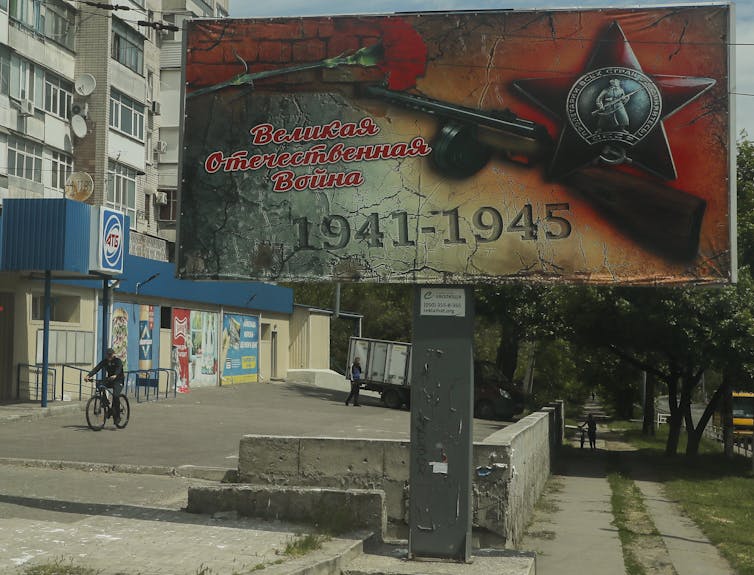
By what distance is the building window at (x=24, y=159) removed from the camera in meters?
30.3

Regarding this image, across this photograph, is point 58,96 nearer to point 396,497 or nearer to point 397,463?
point 397,463

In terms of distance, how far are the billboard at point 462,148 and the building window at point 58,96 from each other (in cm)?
2405

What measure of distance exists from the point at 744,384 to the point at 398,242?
18049 millimetres

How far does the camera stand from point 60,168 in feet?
112

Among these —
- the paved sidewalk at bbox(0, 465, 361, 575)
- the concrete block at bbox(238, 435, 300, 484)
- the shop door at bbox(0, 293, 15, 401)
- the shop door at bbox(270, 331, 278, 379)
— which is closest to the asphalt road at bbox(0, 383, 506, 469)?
the concrete block at bbox(238, 435, 300, 484)

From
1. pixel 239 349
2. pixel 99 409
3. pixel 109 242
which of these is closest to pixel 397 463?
pixel 99 409

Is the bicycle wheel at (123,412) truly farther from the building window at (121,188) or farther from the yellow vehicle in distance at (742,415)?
the yellow vehicle in distance at (742,415)

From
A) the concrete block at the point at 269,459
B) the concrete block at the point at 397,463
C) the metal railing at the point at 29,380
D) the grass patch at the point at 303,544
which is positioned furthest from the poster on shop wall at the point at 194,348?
the grass patch at the point at 303,544

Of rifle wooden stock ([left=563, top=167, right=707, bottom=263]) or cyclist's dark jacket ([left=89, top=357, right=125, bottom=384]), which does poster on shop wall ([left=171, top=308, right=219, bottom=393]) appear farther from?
rifle wooden stock ([left=563, top=167, right=707, bottom=263])

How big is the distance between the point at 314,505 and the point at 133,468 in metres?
5.19

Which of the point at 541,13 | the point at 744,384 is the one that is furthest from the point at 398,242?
the point at 744,384

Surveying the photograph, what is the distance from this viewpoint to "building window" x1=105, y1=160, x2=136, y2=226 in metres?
35.9

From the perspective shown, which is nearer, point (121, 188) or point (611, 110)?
point (611, 110)

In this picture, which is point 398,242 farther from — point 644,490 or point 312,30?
point 644,490
